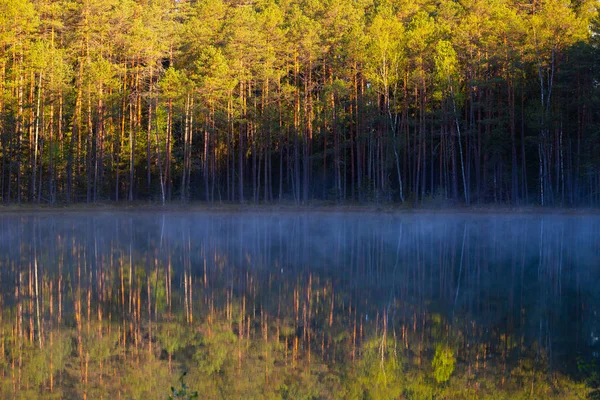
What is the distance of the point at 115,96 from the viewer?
155 feet

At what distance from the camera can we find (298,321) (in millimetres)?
10148

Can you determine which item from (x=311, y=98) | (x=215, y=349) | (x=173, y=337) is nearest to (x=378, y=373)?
(x=215, y=349)

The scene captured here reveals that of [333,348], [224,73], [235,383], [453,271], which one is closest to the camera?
[235,383]

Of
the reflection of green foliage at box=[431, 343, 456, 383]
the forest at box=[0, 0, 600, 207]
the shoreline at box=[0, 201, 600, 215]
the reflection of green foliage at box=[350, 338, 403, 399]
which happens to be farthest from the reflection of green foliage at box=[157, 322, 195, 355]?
the forest at box=[0, 0, 600, 207]

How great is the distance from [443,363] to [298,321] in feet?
8.79

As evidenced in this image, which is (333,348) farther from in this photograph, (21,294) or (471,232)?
(471,232)

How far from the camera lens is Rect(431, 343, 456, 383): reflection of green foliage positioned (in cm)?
755

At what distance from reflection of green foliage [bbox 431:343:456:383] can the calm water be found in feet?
0.07

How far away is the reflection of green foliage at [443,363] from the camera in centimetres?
755

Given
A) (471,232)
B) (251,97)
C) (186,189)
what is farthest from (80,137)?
(471,232)

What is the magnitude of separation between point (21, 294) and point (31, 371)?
4.75 meters

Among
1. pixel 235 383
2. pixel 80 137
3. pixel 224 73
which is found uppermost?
pixel 224 73

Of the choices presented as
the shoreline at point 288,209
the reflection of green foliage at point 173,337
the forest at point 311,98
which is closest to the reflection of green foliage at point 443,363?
the reflection of green foliage at point 173,337

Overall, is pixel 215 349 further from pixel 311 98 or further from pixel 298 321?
pixel 311 98
